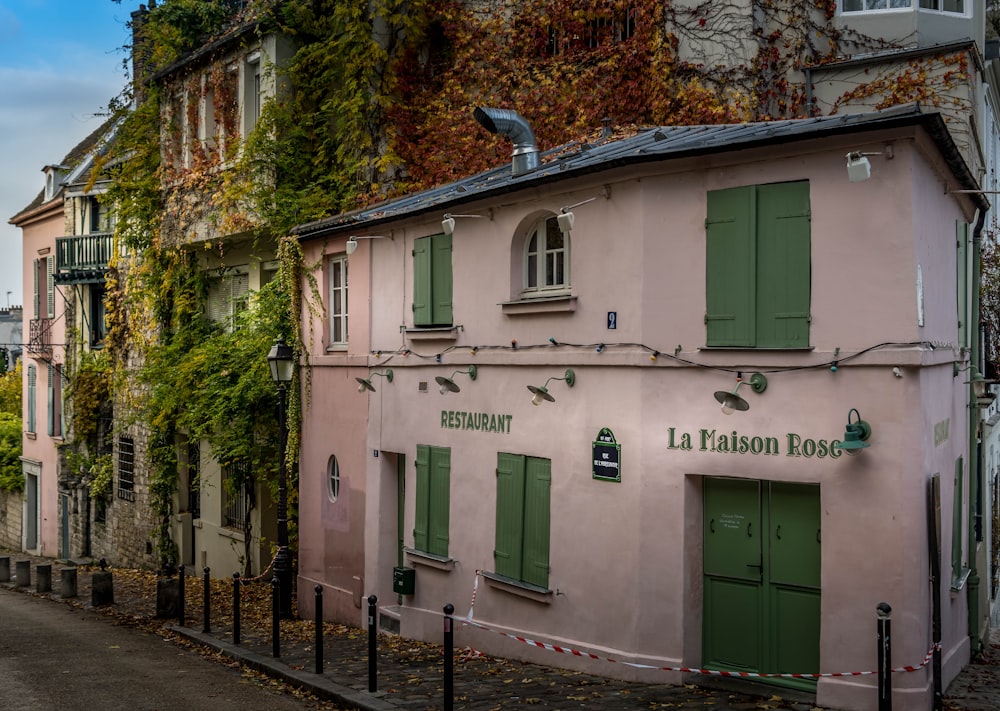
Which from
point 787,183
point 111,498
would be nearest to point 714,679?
point 787,183

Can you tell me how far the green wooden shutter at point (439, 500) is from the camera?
14.0 meters

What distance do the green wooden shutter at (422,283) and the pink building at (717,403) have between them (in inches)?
15.2

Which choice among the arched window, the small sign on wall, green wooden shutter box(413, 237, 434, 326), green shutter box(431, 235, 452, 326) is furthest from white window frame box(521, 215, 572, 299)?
green wooden shutter box(413, 237, 434, 326)

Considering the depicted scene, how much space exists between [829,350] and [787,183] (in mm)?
1513

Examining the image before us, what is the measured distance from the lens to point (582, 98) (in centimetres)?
1873

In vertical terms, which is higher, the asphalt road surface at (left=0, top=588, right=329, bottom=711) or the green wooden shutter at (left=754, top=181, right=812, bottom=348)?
the green wooden shutter at (left=754, top=181, right=812, bottom=348)

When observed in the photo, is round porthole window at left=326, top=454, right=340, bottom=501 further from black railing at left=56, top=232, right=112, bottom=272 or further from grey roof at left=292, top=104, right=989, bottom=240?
Answer: black railing at left=56, top=232, right=112, bottom=272

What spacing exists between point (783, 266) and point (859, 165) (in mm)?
1323

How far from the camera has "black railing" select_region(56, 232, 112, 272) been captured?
29156mm

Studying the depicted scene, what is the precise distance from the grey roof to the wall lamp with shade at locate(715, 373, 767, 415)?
2.04 metres

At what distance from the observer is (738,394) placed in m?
10.2

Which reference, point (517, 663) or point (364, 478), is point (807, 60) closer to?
point (364, 478)

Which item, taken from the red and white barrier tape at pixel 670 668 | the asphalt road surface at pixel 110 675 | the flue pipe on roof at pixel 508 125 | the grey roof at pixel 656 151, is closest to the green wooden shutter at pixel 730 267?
the grey roof at pixel 656 151

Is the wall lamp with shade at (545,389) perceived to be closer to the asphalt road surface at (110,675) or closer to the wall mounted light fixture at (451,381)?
the wall mounted light fixture at (451,381)
